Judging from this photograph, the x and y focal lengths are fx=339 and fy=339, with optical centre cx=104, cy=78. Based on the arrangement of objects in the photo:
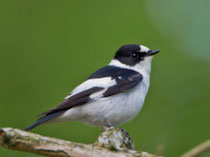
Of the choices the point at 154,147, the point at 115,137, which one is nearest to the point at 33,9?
the point at 154,147

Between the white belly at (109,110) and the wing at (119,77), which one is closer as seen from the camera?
the white belly at (109,110)

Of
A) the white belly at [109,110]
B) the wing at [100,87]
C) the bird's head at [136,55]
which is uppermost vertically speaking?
the bird's head at [136,55]

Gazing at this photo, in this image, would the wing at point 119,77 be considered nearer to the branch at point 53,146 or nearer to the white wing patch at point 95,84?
the white wing patch at point 95,84

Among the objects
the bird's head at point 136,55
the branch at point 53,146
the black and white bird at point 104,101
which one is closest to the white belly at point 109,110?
the black and white bird at point 104,101

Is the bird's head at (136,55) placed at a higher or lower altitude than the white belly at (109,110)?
higher

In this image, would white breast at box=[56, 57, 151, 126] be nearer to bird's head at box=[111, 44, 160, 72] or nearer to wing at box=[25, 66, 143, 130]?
wing at box=[25, 66, 143, 130]

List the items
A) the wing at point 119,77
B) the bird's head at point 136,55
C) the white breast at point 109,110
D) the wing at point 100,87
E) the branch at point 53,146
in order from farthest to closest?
the bird's head at point 136,55 < the wing at point 119,77 < the white breast at point 109,110 < the wing at point 100,87 < the branch at point 53,146

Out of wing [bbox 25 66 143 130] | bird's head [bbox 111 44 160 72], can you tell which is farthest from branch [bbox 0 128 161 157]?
bird's head [bbox 111 44 160 72]
